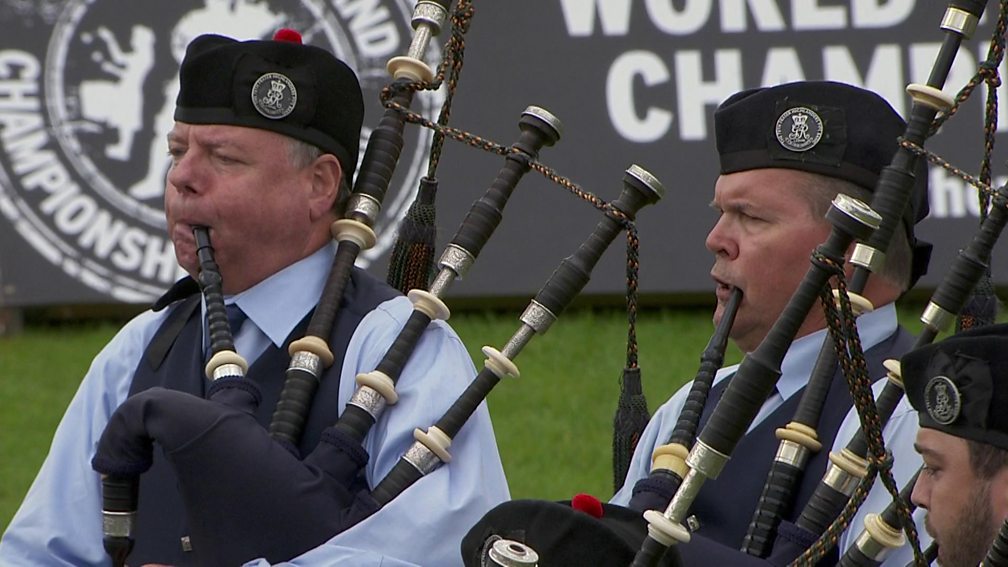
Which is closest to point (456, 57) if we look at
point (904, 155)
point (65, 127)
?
point (904, 155)

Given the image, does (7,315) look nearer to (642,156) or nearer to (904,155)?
(642,156)

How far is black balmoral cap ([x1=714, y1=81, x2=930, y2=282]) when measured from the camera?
338cm

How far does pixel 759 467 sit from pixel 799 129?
2.06 feet

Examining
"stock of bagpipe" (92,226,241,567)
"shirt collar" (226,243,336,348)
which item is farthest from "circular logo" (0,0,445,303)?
"stock of bagpipe" (92,226,241,567)

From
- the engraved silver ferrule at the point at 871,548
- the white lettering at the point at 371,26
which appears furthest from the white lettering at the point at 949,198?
the engraved silver ferrule at the point at 871,548

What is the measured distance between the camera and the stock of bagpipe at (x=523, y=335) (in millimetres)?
3287

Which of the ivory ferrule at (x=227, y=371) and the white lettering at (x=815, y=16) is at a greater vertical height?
the white lettering at (x=815, y=16)

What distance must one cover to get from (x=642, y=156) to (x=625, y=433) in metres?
3.71

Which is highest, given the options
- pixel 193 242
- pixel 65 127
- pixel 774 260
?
pixel 774 260

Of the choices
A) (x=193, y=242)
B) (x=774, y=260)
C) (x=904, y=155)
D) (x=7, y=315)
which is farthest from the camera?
(x=7, y=315)

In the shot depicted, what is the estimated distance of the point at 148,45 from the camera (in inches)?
292

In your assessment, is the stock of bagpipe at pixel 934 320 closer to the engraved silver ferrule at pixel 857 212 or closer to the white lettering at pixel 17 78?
the engraved silver ferrule at pixel 857 212

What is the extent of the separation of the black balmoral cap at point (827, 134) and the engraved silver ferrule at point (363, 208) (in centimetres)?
73

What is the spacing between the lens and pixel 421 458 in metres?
3.30
